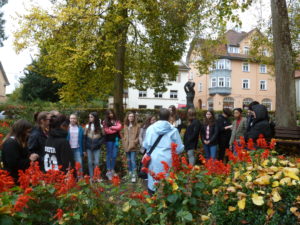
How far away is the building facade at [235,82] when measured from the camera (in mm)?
46969

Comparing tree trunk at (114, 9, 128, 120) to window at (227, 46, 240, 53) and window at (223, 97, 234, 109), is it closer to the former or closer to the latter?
window at (223, 97, 234, 109)

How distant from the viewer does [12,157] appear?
4.20 metres

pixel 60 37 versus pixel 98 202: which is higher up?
pixel 60 37

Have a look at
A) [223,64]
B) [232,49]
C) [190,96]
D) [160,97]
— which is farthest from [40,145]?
[232,49]

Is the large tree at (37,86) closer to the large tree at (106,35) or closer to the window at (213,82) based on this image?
the large tree at (106,35)

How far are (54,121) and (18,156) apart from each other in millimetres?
742

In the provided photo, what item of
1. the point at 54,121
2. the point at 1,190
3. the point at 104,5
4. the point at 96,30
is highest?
the point at 104,5

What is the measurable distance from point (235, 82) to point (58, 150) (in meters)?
46.0

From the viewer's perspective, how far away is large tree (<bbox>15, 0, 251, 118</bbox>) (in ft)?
43.7

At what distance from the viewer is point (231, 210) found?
2.54 m

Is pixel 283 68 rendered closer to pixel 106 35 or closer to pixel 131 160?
pixel 131 160

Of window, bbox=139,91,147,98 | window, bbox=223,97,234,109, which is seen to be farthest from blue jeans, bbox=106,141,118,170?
window, bbox=223,97,234,109

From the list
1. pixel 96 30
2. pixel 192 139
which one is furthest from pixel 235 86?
pixel 192 139

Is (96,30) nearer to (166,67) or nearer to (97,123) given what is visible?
(166,67)
